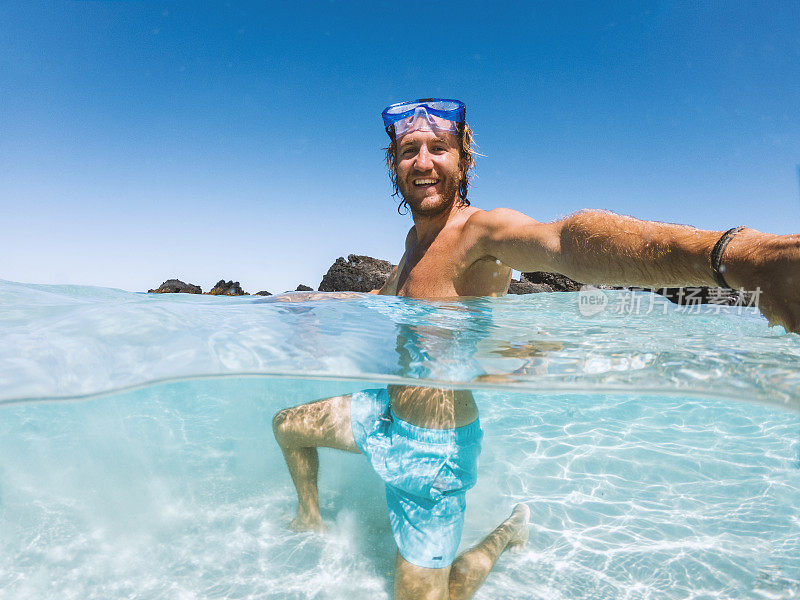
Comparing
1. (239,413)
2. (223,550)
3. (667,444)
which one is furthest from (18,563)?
(667,444)

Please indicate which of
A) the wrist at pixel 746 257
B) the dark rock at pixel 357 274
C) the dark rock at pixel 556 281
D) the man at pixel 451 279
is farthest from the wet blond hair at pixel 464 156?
the dark rock at pixel 357 274

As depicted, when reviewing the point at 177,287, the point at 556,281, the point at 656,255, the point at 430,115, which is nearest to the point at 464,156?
the point at 430,115

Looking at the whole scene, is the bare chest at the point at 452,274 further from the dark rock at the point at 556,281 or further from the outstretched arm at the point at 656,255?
the dark rock at the point at 556,281

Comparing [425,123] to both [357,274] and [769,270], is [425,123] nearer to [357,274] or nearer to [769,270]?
[769,270]

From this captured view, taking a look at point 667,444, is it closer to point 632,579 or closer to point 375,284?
point 632,579

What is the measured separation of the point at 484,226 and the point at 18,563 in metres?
4.72

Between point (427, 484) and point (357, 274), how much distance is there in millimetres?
13692

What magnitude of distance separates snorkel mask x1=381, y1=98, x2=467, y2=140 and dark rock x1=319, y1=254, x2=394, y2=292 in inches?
456

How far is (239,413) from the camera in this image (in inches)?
379

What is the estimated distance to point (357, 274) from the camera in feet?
53.4

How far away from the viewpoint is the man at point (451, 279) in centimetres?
153

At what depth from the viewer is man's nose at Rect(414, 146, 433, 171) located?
154 inches

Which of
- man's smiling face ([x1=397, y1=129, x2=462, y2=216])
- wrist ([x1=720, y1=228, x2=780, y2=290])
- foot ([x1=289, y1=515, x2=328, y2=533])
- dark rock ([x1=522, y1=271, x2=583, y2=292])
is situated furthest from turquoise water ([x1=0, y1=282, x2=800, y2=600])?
dark rock ([x1=522, y1=271, x2=583, y2=292])

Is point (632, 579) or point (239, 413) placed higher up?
point (632, 579)
